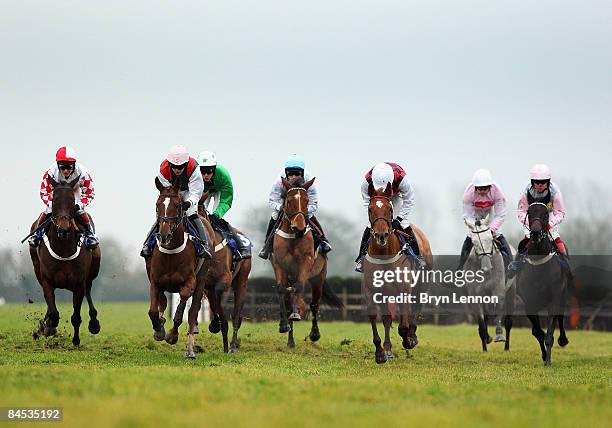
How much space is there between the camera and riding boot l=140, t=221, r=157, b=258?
15.6 meters

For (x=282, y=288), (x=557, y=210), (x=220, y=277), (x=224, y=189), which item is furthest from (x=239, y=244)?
(x=557, y=210)

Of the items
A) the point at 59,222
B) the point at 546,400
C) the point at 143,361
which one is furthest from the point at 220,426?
the point at 59,222

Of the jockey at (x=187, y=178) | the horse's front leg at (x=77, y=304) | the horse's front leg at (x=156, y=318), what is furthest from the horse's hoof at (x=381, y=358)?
the horse's front leg at (x=77, y=304)

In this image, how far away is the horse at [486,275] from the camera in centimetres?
1955

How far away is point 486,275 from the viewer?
65.0 feet

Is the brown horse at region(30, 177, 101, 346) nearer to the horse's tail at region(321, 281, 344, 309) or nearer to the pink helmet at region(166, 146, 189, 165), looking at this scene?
the pink helmet at region(166, 146, 189, 165)

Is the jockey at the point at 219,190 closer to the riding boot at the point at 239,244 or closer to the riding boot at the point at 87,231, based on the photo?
the riding boot at the point at 239,244

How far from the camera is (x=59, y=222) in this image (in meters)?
16.0

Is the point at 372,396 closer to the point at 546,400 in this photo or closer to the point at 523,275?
the point at 546,400

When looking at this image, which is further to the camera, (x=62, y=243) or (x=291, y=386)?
(x=62, y=243)

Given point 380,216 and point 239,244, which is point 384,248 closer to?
point 380,216

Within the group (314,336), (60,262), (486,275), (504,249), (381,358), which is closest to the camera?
(381,358)

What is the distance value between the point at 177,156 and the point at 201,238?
1.26 metres

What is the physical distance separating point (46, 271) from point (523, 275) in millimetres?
7570
